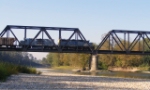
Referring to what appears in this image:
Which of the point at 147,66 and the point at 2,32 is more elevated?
the point at 2,32

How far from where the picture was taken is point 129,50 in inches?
2731

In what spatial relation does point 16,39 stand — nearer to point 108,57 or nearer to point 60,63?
point 108,57

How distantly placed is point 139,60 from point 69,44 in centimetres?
5388

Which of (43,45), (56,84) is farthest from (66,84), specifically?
(43,45)

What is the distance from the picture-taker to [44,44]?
205 ft

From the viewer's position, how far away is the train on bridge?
2394 inches

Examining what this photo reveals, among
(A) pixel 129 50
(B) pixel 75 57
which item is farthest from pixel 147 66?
(A) pixel 129 50

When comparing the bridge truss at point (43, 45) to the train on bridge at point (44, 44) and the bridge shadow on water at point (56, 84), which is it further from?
the bridge shadow on water at point (56, 84)

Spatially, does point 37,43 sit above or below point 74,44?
above

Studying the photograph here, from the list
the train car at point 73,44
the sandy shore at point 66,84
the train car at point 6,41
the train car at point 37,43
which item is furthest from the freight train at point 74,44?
the sandy shore at point 66,84

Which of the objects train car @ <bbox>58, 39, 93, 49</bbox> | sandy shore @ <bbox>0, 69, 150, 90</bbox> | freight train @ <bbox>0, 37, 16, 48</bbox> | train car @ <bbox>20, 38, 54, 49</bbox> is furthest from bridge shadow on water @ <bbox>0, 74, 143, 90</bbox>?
train car @ <bbox>58, 39, 93, 49</bbox>

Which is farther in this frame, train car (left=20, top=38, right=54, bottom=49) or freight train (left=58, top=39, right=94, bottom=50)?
freight train (left=58, top=39, right=94, bottom=50)

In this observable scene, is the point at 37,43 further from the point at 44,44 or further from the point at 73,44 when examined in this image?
the point at 73,44

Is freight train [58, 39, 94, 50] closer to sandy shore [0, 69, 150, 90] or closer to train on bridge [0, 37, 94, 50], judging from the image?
train on bridge [0, 37, 94, 50]
